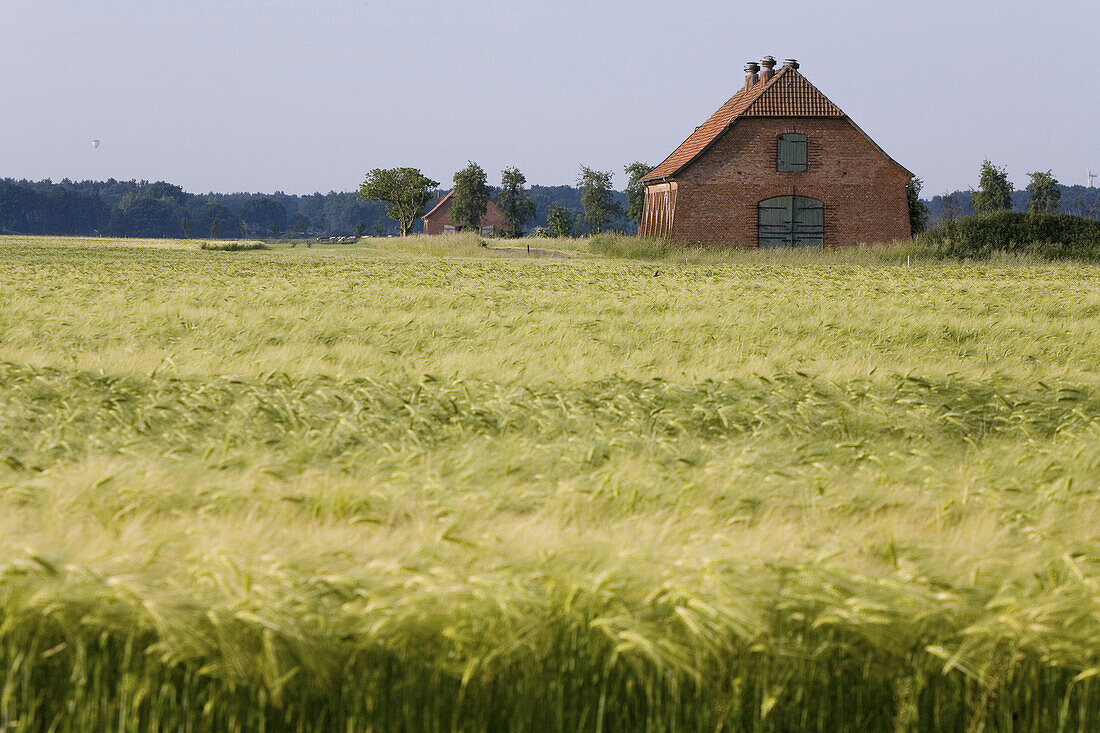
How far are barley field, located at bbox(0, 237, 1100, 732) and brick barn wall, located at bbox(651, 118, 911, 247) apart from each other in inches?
1365

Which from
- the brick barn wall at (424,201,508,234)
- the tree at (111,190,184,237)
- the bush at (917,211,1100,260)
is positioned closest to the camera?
the bush at (917,211,1100,260)

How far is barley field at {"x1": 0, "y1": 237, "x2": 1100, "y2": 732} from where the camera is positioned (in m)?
3.32

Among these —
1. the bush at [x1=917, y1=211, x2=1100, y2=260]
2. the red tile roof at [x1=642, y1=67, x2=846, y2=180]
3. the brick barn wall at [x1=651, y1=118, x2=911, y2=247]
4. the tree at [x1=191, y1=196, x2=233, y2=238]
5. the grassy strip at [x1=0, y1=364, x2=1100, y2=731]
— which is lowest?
the grassy strip at [x1=0, y1=364, x2=1100, y2=731]

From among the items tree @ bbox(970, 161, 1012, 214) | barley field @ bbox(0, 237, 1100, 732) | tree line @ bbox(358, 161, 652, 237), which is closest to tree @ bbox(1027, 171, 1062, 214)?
tree @ bbox(970, 161, 1012, 214)

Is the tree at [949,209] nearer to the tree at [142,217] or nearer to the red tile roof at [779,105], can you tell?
the red tile roof at [779,105]

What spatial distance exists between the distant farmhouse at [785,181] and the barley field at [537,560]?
3475cm

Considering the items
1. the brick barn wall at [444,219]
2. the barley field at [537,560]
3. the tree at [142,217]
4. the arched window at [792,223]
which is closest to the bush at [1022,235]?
the arched window at [792,223]

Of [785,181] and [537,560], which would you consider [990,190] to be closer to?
[785,181]

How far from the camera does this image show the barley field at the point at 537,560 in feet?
10.9

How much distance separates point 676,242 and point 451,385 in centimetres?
3473

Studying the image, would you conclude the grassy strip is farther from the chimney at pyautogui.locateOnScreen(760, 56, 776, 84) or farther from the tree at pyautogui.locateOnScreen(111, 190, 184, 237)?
the tree at pyautogui.locateOnScreen(111, 190, 184, 237)

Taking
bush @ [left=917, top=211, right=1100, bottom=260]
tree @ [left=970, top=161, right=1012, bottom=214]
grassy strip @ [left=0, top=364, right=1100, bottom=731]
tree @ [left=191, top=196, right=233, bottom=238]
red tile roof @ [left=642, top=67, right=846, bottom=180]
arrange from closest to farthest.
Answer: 1. grassy strip @ [left=0, top=364, right=1100, bottom=731]
2. bush @ [left=917, top=211, right=1100, bottom=260]
3. red tile roof @ [left=642, top=67, right=846, bottom=180]
4. tree @ [left=970, top=161, right=1012, bottom=214]
5. tree @ [left=191, top=196, right=233, bottom=238]

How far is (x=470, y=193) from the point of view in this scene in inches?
3912

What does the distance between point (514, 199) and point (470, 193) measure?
279 inches
